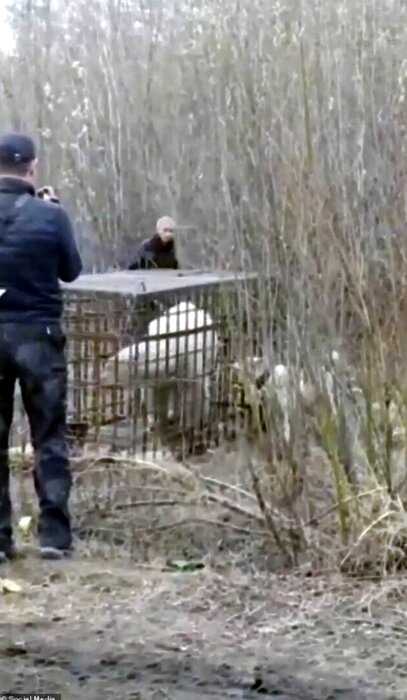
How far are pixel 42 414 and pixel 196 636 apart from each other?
1443 millimetres

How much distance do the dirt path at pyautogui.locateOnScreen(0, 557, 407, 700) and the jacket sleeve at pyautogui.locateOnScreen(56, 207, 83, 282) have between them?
1.27 m

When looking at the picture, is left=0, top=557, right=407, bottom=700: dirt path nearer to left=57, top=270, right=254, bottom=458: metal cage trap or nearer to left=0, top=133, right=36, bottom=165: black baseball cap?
left=57, top=270, right=254, bottom=458: metal cage trap

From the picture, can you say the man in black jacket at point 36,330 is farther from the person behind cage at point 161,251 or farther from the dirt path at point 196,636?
the person behind cage at point 161,251

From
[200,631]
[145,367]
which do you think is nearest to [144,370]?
[145,367]

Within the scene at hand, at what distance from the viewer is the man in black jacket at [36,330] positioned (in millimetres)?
5645

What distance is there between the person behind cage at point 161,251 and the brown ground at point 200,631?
15.4 feet

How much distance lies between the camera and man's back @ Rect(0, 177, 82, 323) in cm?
565

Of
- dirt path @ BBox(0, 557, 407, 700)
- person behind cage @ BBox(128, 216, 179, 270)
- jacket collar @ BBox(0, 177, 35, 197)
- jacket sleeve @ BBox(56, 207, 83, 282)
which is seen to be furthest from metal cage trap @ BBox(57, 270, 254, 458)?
person behind cage @ BBox(128, 216, 179, 270)

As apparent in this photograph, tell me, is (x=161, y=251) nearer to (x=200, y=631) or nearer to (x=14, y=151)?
(x=14, y=151)

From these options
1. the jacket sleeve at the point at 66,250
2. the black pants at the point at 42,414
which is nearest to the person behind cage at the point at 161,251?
the jacket sleeve at the point at 66,250

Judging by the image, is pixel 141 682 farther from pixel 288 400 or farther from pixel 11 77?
pixel 11 77

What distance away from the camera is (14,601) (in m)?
5.09

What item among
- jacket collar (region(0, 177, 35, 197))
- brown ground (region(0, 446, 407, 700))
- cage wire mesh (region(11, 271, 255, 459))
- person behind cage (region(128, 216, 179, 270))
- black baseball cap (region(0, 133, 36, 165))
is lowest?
brown ground (region(0, 446, 407, 700))


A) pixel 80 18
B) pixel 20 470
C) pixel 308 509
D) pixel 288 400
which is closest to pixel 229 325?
pixel 288 400
